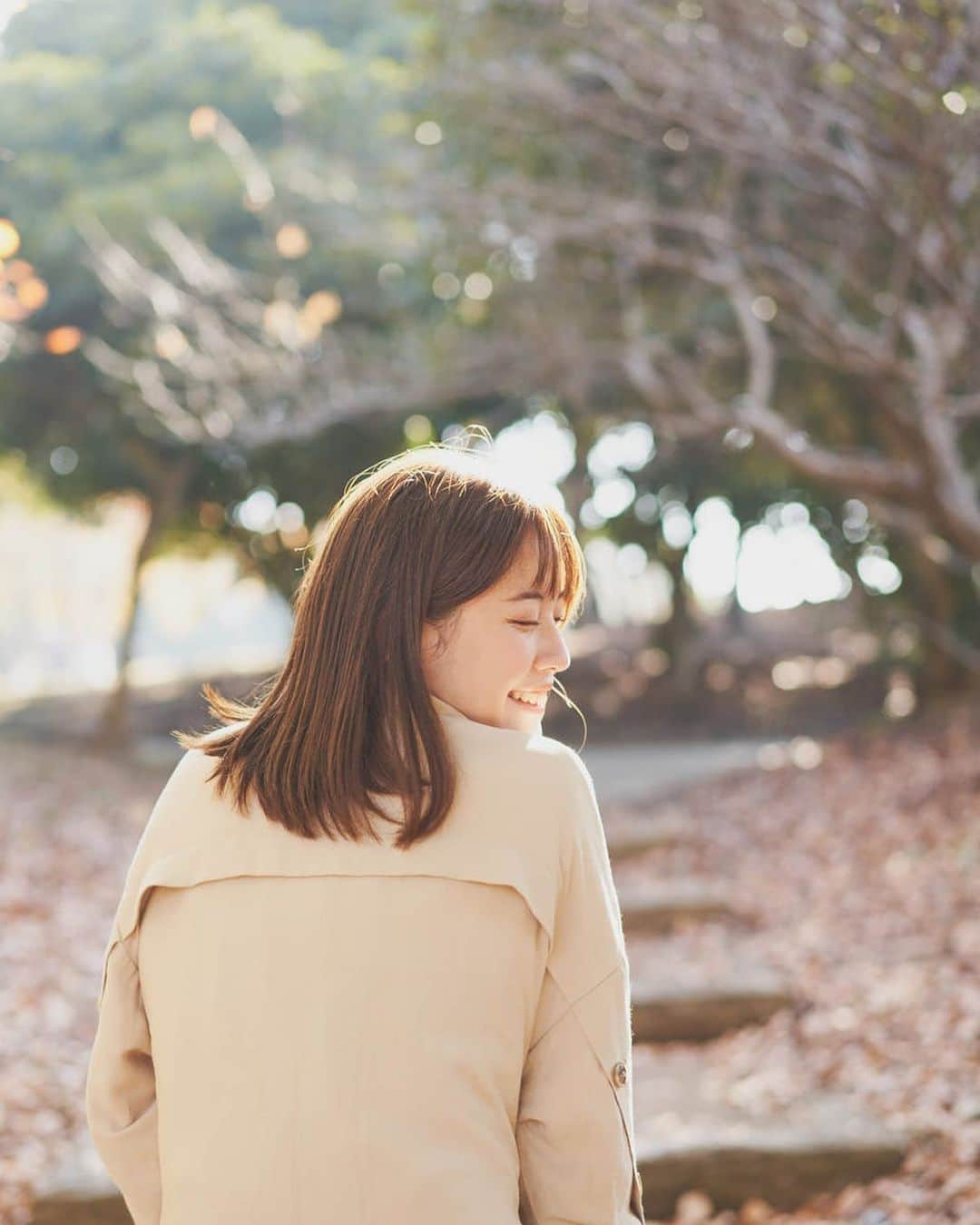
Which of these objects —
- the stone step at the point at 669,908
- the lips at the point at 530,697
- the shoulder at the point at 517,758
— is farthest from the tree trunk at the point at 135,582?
the shoulder at the point at 517,758

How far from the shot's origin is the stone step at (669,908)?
667cm

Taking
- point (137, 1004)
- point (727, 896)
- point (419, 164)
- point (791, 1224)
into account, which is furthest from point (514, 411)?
point (137, 1004)

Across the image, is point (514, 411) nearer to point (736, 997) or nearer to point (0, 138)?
point (0, 138)

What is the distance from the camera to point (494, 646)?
5.04ft

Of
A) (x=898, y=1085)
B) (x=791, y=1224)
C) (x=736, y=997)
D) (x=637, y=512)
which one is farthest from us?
(x=637, y=512)

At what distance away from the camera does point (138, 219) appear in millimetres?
12430

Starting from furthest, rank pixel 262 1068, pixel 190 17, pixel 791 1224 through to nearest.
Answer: pixel 190 17 < pixel 791 1224 < pixel 262 1068

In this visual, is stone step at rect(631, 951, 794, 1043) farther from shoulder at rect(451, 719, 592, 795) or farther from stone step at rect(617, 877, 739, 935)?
shoulder at rect(451, 719, 592, 795)

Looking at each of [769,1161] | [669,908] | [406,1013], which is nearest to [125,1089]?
[406,1013]

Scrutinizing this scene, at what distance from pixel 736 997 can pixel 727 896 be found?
6.49 ft

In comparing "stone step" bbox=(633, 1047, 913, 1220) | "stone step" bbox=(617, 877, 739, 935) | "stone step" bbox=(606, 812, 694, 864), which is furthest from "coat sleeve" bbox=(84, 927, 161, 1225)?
"stone step" bbox=(606, 812, 694, 864)

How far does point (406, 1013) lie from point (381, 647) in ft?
1.29

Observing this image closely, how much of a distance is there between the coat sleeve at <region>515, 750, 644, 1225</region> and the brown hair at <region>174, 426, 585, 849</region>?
0.60ft

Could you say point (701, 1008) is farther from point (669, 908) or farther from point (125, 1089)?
point (125, 1089)
